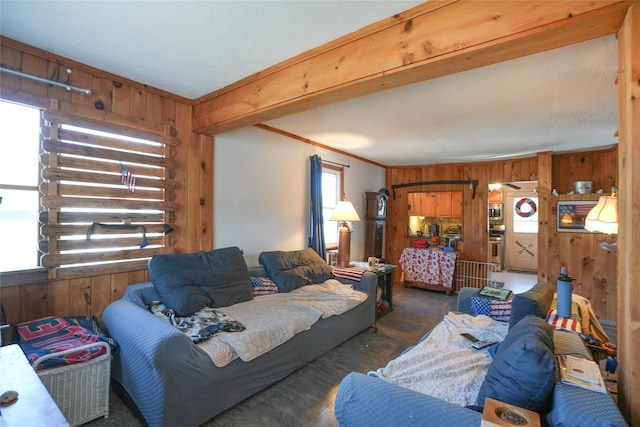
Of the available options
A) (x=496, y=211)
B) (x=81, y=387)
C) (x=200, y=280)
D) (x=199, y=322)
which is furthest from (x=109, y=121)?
Result: (x=496, y=211)

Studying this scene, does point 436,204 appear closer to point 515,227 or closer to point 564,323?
point 515,227

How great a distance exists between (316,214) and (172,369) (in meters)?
2.77

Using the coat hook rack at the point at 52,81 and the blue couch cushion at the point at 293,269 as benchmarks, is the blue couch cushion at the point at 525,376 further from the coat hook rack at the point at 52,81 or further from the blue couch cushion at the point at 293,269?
the coat hook rack at the point at 52,81

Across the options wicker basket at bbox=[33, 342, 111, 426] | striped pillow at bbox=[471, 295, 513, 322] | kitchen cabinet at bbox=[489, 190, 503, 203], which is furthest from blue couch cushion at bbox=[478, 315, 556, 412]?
kitchen cabinet at bbox=[489, 190, 503, 203]

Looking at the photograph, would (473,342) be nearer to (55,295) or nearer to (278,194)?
(278,194)

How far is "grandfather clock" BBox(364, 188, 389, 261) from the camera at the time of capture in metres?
5.48

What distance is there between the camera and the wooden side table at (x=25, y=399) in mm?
900

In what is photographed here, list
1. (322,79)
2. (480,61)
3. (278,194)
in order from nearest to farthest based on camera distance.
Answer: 1. (480,61)
2. (322,79)
3. (278,194)

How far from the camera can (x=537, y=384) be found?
42.5 inches

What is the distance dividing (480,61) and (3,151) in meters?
2.98

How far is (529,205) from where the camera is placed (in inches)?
309

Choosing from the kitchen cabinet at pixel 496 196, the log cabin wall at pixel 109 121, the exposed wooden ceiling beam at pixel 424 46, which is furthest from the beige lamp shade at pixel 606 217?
the kitchen cabinet at pixel 496 196

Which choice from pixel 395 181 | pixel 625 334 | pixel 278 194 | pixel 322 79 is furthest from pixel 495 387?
pixel 395 181

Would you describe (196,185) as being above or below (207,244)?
above
